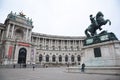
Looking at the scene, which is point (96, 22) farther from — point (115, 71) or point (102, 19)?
point (115, 71)

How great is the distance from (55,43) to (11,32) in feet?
97.3

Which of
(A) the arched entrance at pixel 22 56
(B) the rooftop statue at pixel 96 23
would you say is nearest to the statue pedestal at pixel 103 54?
(B) the rooftop statue at pixel 96 23

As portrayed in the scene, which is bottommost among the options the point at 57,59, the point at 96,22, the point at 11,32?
the point at 57,59

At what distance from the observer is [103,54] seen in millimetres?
12125

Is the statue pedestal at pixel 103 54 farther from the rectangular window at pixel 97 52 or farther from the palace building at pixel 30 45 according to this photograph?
the palace building at pixel 30 45

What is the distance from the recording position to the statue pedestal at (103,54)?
36.6 ft

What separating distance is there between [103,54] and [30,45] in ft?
124

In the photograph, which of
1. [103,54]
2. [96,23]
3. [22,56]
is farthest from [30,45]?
[103,54]

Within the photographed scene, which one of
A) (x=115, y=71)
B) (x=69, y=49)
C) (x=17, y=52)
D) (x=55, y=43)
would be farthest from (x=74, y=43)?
(x=115, y=71)

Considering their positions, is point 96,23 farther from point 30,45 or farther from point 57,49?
point 57,49

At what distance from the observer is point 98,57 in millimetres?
12523

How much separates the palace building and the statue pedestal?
3023 cm

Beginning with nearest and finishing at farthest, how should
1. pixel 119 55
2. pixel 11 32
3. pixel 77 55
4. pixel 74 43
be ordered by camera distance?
pixel 119 55 < pixel 11 32 < pixel 77 55 < pixel 74 43

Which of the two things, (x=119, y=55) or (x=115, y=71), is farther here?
(x=119, y=55)
